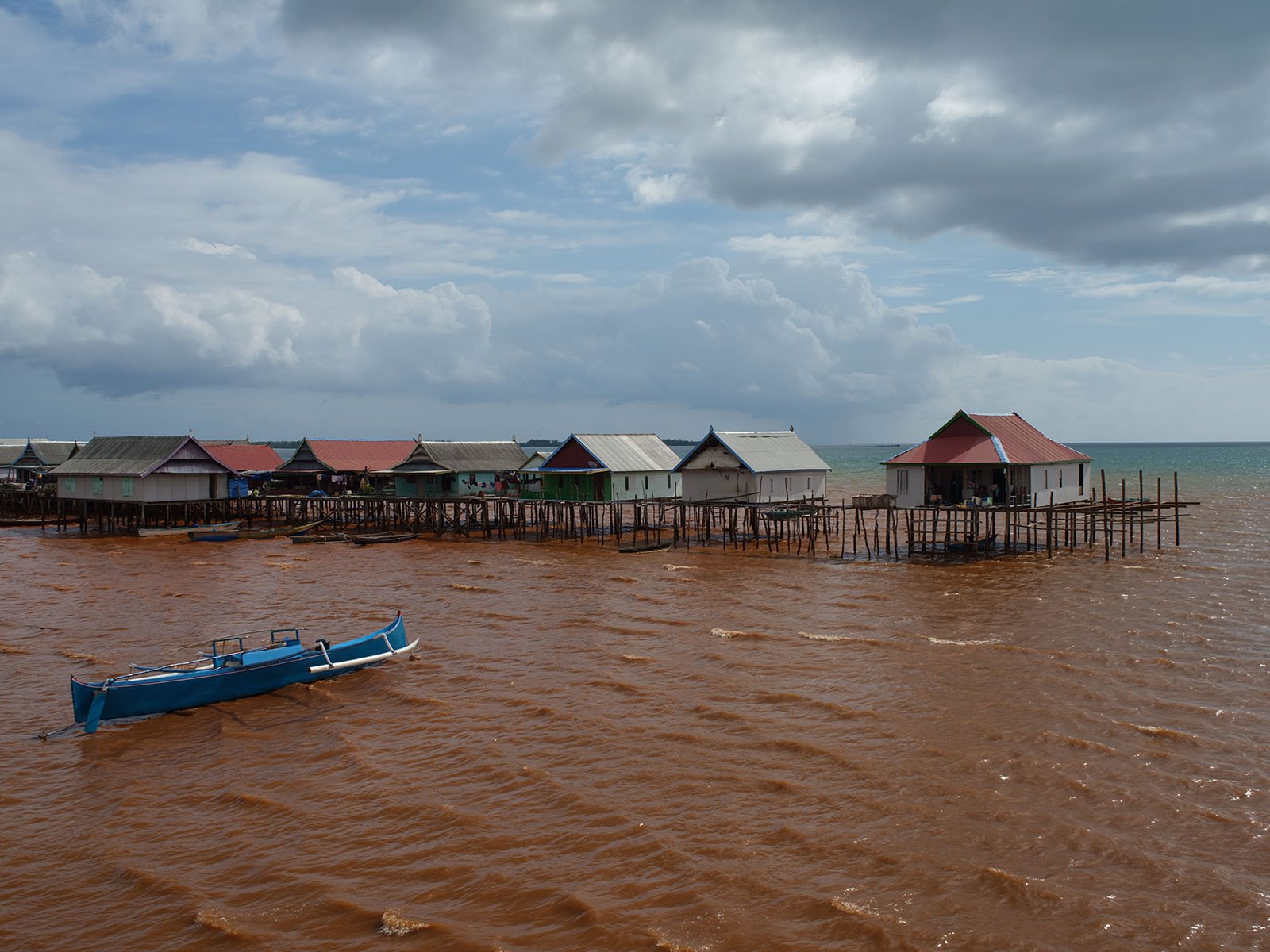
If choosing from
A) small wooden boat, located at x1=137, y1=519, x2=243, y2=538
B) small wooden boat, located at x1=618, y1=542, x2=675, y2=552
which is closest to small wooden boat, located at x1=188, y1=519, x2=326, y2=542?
small wooden boat, located at x1=137, y1=519, x2=243, y2=538

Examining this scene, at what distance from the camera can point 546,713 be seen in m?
17.2

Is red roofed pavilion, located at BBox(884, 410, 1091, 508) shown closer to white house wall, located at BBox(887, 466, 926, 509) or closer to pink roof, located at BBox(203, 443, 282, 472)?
white house wall, located at BBox(887, 466, 926, 509)

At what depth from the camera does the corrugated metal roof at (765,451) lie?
136 feet

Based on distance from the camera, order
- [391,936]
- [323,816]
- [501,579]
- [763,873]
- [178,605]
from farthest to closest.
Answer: [501,579]
[178,605]
[323,816]
[763,873]
[391,936]

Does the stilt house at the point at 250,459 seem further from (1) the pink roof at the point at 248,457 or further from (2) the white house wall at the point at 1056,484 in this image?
(2) the white house wall at the point at 1056,484

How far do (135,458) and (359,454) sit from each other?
13.1 metres

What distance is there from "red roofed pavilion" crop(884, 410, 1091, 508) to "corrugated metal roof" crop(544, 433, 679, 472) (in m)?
12.5

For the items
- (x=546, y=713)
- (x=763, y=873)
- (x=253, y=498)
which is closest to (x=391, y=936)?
(x=763, y=873)

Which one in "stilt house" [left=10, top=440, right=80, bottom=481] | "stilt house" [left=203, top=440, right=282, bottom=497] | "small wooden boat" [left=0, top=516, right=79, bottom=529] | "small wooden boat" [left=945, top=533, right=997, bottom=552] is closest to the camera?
"small wooden boat" [left=945, top=533, right=997, bottom=552]

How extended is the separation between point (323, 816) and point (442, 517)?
120 feet

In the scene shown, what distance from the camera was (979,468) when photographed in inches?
1382

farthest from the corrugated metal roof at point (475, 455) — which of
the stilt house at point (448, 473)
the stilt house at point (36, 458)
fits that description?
the stilt house at point (36, 458)

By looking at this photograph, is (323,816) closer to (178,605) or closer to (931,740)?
(931,740)

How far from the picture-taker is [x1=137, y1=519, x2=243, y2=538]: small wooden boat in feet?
155
